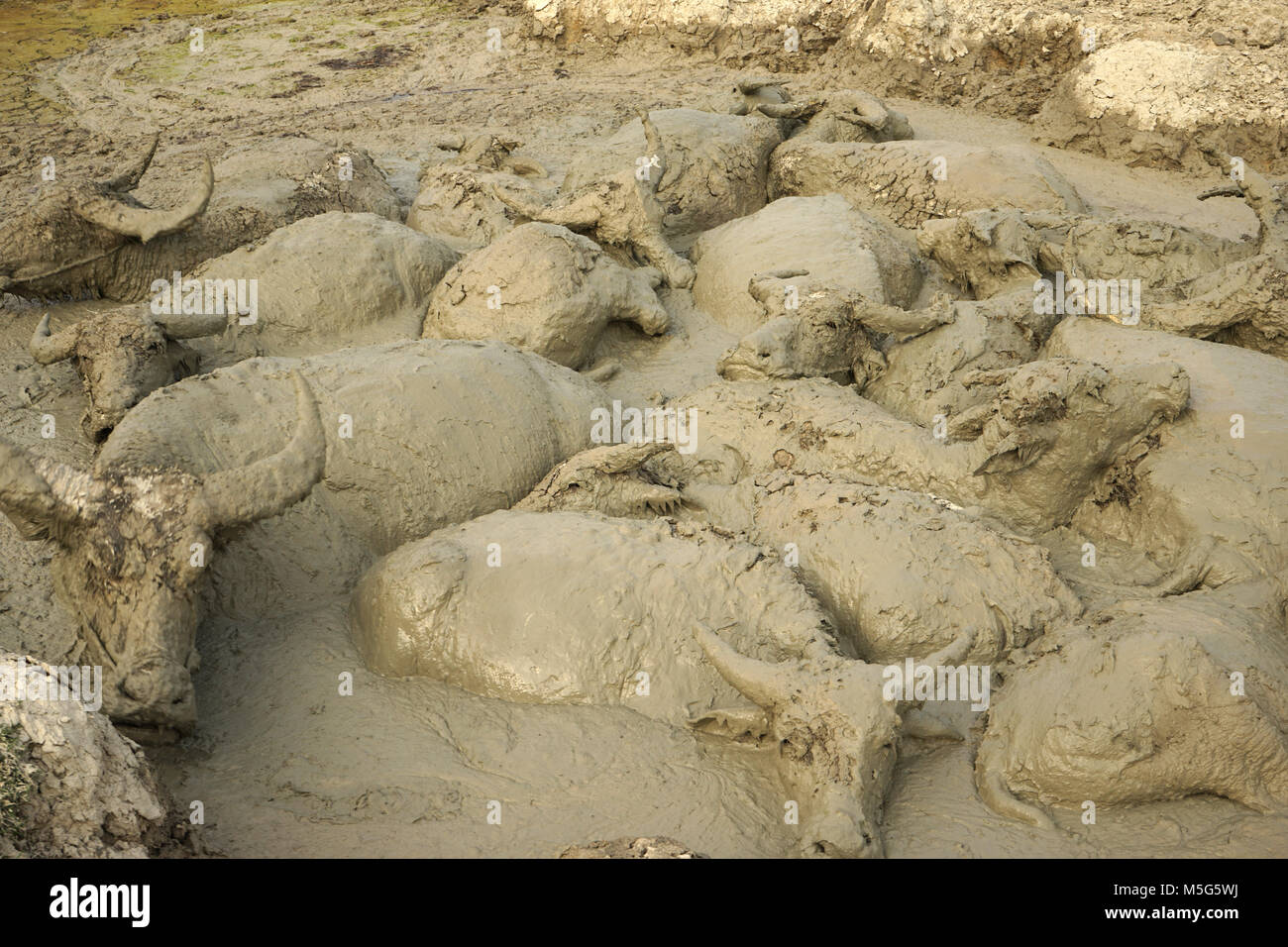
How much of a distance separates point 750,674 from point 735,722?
182 millimetres

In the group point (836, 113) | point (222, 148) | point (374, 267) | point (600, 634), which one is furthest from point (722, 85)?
point (600, 634)

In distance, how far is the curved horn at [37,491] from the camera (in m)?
4.02

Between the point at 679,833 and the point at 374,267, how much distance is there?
4.06m

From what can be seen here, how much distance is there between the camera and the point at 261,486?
4168mm

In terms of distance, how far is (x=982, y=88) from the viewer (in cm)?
1042

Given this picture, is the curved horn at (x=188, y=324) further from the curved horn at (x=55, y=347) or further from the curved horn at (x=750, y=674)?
the curved horn at (x=750, y=674)

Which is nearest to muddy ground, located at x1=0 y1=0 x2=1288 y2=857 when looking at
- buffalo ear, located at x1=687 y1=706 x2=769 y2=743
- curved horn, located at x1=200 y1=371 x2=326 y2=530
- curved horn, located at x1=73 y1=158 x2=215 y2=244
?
buffalo ear, located at x1=687 y1=706 x2=769 y2=743

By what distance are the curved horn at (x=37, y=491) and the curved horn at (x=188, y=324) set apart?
2011mm

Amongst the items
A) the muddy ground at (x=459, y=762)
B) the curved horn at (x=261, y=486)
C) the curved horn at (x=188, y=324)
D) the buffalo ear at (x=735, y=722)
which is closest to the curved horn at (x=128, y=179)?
the muddy ground at (x=459, y=762)

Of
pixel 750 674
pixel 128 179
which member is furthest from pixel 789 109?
pixel 750 674

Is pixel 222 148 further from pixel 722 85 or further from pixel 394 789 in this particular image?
pixel 394 789

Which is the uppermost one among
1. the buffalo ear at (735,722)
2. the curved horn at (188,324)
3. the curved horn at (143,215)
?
the curved horn at (143,215)

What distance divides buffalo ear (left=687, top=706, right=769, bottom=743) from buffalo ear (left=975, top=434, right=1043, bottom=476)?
181 cm

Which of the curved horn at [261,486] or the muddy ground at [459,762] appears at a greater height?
the curved horn at [261,486]
